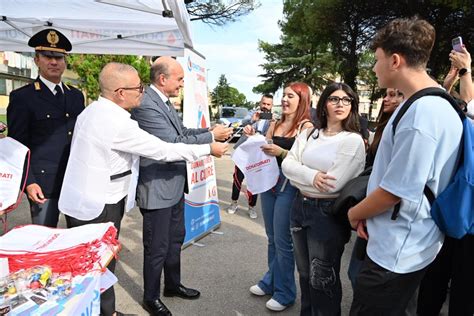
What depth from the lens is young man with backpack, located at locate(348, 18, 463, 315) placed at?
1.18 metres

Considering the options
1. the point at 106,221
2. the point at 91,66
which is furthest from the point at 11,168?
the point at 91,66

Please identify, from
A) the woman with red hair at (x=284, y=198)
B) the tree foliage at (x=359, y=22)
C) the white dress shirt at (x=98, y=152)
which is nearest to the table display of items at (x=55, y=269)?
the white dress shirt at (x=98, y=152)

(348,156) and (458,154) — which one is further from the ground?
(458,154)

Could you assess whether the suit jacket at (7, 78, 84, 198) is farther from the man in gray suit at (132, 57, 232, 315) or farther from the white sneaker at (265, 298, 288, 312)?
the white sneaker at (265, 298, 288, 312)

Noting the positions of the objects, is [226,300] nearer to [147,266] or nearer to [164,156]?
[147,266]

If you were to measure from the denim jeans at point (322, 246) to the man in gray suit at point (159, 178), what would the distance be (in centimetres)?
100

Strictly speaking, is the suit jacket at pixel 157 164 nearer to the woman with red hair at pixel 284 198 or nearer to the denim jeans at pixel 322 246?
the woman with red hair at pixel 284 198

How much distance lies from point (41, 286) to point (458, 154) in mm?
1649

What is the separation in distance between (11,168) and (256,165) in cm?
171

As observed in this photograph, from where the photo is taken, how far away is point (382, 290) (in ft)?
4.47

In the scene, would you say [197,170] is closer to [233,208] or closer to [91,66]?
[233,208]

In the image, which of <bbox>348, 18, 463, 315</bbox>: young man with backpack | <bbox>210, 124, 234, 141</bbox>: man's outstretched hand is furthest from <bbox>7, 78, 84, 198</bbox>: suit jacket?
<bbox>348, 18, 463, 315</bbox>: young man with backpack

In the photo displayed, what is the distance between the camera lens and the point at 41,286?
1228 mm

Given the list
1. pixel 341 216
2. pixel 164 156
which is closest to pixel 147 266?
pixel 164 156
